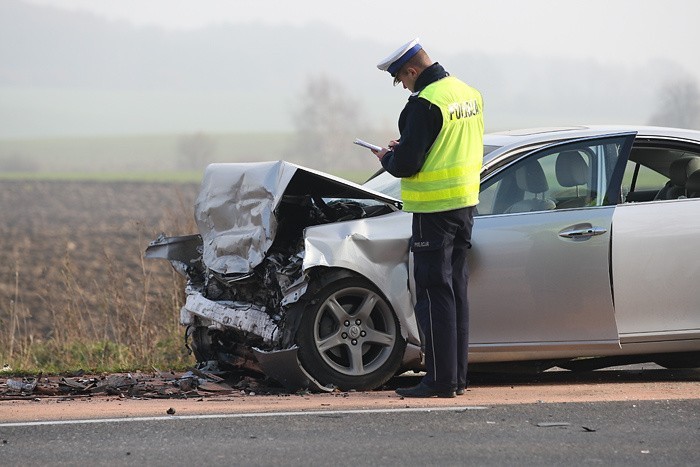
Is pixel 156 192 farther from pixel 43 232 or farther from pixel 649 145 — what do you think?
pixel 649 145

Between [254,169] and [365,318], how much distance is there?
1273 mm

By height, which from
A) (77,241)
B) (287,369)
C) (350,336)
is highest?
(350,336)

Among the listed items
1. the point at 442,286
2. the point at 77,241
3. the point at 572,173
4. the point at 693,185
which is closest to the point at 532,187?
the point at 572,173

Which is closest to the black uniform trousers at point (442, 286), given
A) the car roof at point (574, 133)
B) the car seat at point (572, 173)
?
the car seat at point (572, 173)

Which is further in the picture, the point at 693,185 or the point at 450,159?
the point at 693,185

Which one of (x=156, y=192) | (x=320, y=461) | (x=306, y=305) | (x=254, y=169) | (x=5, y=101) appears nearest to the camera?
(x=320, y=461)

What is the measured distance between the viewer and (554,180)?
7.71 m

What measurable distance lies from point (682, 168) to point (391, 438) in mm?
3387

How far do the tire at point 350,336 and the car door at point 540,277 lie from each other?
1.78 ft

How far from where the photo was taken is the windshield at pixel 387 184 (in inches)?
315

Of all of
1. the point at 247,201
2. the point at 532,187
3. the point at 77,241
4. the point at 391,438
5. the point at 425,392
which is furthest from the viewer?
the point at 77,241

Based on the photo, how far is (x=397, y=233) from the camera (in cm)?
749

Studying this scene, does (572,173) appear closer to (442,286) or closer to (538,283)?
(538,283)

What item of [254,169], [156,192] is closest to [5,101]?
[156,192]
